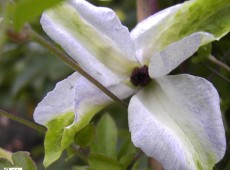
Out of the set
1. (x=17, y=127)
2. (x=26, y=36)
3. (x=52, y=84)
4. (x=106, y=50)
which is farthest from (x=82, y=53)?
(x=17, y=127)

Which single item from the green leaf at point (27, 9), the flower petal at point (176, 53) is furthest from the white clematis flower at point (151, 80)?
the green leaf at point (27, 9)

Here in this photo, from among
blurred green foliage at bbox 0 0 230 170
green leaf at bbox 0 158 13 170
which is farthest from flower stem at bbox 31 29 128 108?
green leaf at bbox 0 158 13 170

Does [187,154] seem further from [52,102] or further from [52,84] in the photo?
[52,84]

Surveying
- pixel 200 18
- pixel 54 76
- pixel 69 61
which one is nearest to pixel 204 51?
pixel 200 18

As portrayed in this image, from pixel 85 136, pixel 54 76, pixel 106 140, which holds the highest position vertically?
pixel 85 136

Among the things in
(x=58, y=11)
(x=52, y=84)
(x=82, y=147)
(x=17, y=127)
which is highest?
(x=58, y=11)

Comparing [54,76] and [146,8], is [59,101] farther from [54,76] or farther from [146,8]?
[54,76]

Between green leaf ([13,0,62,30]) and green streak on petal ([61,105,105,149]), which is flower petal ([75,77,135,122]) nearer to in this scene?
green streak on petal ([61,105,105,149])
